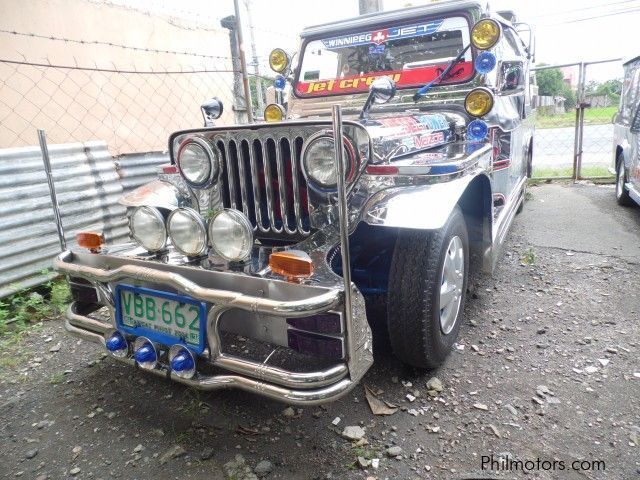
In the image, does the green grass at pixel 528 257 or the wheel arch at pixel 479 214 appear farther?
the green grass at pixel 528 257

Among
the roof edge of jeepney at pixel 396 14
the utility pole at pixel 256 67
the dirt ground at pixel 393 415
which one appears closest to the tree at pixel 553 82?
the utility pole at pixel 256 67

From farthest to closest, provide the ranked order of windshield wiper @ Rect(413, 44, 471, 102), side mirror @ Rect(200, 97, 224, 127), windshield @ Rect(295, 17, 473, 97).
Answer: windshield @ Rect(295, 17, 473, 97), windshield wiper @ Rect(413, 44, 471, 102), side mirror @ Rect(200, 97, 224, 127)

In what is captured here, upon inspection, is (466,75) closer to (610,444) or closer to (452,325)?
(452,325)

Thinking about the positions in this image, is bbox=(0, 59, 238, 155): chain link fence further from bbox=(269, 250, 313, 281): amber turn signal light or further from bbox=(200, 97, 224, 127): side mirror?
bbox=(269, 250, 313, 281): amber turn signal light

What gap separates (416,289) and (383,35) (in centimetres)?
226

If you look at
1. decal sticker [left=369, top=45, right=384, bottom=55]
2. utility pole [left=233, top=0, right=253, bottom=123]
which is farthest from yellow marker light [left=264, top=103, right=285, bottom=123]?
decal sticker [left=369, top=45, right=384, bottom=55]

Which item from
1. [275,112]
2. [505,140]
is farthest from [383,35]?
[505,140]

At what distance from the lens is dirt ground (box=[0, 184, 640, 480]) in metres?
1.86

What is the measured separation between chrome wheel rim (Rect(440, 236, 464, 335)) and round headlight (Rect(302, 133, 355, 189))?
67 cm

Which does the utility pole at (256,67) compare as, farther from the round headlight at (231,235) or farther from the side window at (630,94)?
the side window at (630,94)

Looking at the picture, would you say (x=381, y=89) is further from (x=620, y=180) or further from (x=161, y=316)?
(x=620, y=180)

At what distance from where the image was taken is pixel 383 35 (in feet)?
11.4

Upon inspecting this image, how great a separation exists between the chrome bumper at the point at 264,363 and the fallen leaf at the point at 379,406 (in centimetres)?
50

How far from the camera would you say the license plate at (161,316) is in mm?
1879
